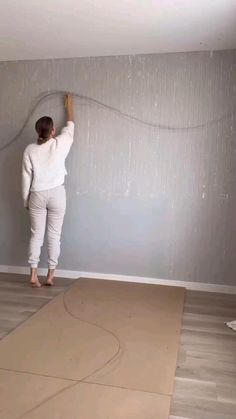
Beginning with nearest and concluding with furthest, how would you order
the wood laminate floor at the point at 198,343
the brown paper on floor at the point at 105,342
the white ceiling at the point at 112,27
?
1. the wood laminate floor at the point at 198,343
2. the brown paper on floor at the point at 105,342
3. the white ceiling at the point at 112,27

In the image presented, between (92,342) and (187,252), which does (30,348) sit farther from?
(187,252)

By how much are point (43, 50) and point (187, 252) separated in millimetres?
2054

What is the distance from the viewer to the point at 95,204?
3.19m

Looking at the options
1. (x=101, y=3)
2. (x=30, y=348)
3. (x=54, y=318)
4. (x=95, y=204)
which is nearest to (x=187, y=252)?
(x=95, y=204)

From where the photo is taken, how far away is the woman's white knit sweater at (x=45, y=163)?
2.87m

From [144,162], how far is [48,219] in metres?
0.94

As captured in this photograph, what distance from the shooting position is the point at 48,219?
3018mm

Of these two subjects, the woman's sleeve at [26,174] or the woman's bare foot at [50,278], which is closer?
the woman's sleeve at [26,174]

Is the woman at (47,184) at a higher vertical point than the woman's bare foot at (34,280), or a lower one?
higher

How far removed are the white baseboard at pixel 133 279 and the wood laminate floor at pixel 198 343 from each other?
0.10 meters

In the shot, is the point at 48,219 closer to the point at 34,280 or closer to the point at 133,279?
the point at 34,280

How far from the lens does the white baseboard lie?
2994 millimetres

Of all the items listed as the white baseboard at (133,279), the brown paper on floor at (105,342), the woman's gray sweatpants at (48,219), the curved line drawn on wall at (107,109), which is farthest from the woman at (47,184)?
the brown paper on floor at (105,342)

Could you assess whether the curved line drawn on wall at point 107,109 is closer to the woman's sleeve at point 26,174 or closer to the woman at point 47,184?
the woman at point 47,184
